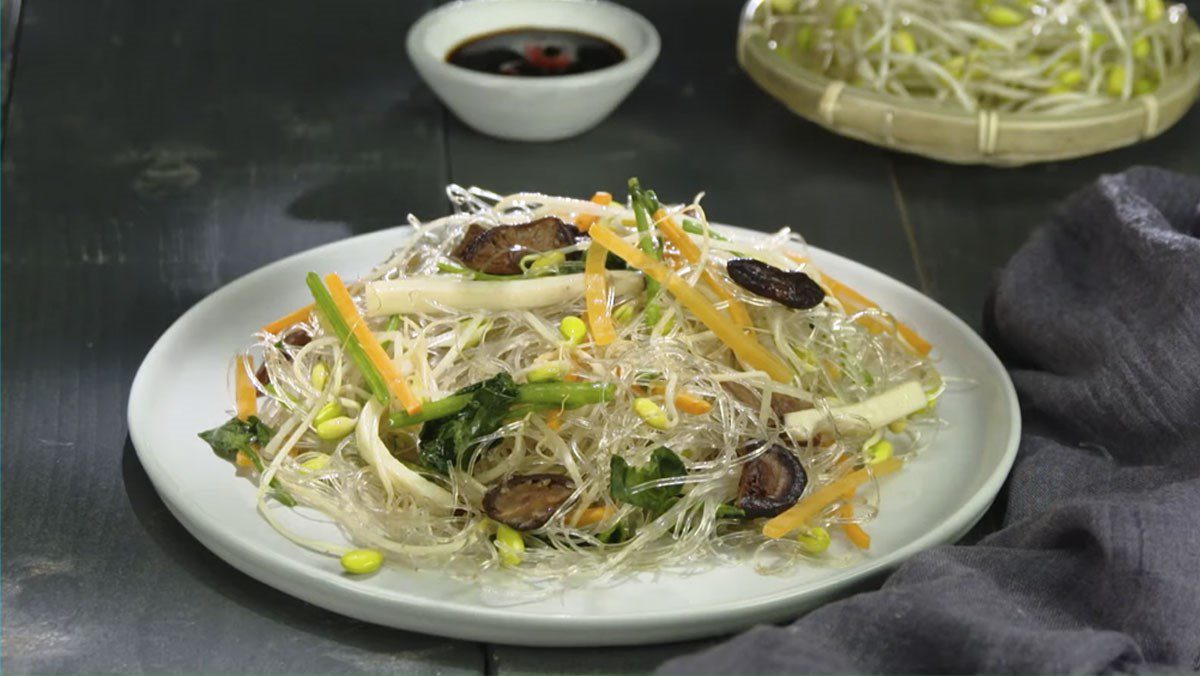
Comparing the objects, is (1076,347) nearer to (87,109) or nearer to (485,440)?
(485,440)

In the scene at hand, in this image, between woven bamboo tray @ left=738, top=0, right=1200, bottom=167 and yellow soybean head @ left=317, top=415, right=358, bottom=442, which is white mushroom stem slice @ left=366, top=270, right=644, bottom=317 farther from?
woven bamboo tray @ left=738, top=0, right=1200, bottom=167

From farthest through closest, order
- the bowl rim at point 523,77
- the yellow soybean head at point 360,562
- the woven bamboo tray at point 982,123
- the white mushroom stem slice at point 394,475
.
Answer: the bowl rim at point 523,77 → the woven bamboo tray at point 982,123 → the white mushroom stem slice at point 394,475 → the yellow soybean head at point 360,562

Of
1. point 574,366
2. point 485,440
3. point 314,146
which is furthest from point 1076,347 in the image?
point 314,146

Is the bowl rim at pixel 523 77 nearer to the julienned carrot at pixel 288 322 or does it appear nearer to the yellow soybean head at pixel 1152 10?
the julienned carrot at pixel 288 322

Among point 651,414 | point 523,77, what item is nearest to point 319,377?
point 651,414

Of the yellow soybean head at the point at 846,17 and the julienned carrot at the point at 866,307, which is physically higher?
the yellow soybean head at the point at 846,17

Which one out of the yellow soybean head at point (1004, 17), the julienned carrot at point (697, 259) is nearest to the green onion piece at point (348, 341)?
the julienned carrot at point (697, 259)
